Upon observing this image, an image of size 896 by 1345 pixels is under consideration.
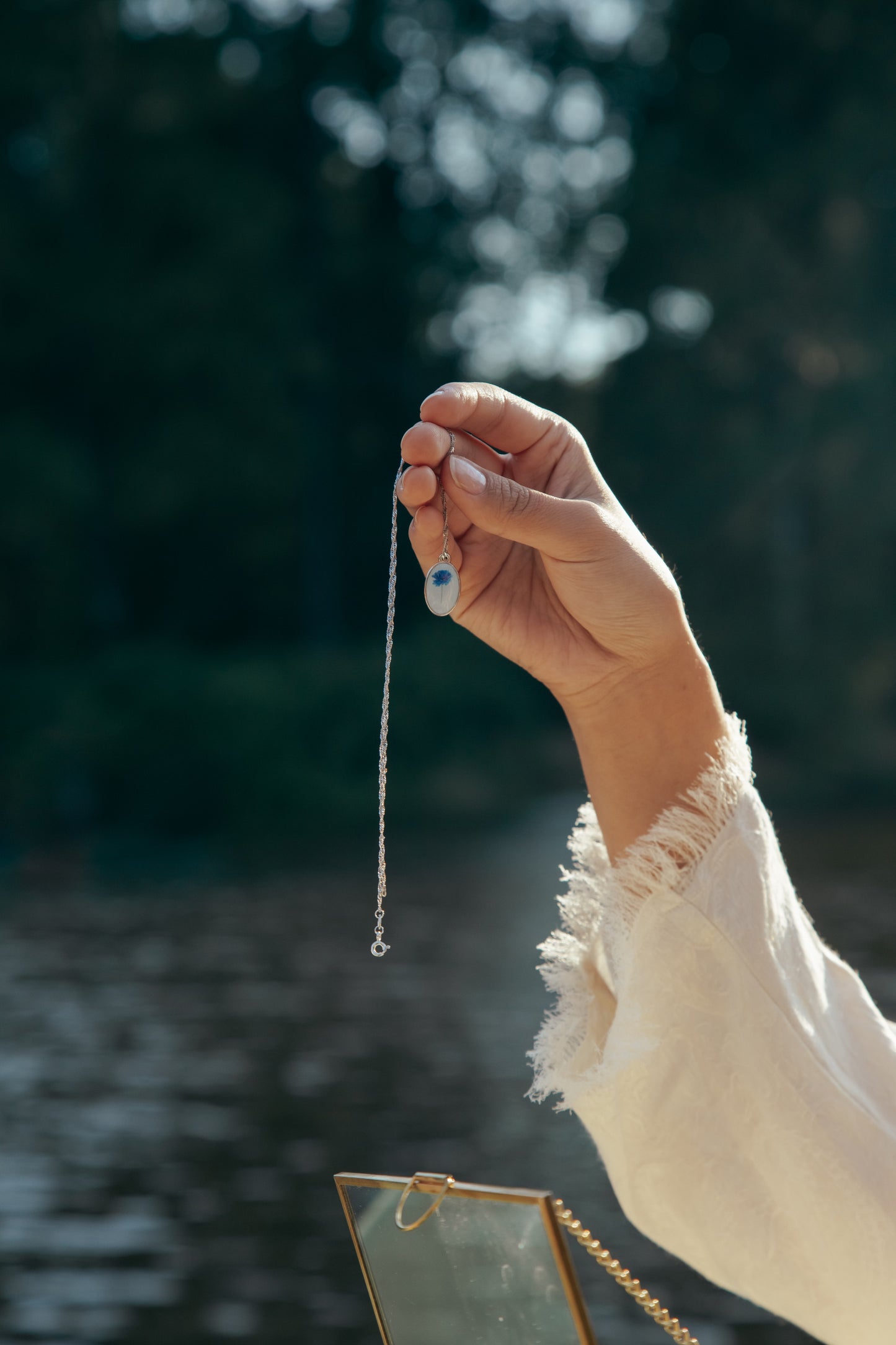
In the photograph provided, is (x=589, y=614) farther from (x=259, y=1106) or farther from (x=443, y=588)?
(x=259, y=1106)

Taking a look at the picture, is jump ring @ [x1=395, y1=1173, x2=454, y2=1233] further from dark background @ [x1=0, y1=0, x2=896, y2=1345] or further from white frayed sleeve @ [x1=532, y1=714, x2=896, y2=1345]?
dark background @ [x1=0, y1=0, x2=896, y2=1345]

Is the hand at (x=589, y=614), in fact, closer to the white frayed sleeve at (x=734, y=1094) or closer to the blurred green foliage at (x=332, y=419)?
the white frayed sleeve at (x=734, y=1094)

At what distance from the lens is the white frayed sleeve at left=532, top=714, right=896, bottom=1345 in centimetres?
98

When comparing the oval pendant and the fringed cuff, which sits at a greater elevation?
the oval pendant

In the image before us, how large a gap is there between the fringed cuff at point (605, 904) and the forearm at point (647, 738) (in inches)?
0.6

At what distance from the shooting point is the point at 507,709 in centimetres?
1410

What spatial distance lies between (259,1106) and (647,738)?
4.05 metres

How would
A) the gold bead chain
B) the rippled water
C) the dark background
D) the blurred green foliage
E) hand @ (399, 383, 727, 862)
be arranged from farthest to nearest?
the blurred green foliage
the dark background
the rippled water
hand @ (399, 383, 727, 862)
the gold bead chain

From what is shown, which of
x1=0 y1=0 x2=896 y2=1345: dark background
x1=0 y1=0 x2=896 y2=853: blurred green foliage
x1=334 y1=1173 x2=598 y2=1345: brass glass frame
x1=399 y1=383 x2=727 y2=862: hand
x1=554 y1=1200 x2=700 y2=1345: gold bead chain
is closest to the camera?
x1=334 y1=1173 x2=598 y2=1345: brass glass frame

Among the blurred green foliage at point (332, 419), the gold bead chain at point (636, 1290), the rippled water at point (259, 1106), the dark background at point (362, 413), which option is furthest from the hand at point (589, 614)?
the blurred green foliage at point (332, 419)

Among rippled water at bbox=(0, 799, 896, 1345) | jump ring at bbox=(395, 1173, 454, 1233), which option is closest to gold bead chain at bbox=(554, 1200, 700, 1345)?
jump ring at bbox=(395, 1173, 454, 1233)

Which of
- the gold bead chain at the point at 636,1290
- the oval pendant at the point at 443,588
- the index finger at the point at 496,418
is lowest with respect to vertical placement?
the gold bead chain at the point at 636,1290

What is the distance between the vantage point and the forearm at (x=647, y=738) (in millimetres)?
1057

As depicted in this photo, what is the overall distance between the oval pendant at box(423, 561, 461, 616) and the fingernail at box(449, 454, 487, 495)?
10cm
